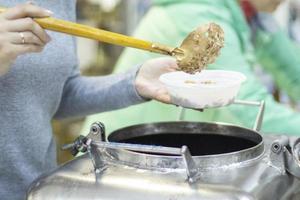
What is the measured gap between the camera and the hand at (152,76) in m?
1.07

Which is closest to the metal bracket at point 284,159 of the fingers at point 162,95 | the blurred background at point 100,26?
the fingers at point 162,95

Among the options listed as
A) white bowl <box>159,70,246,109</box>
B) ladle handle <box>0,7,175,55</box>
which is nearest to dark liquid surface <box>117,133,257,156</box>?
white bowl <box>159,70,246,109</box>

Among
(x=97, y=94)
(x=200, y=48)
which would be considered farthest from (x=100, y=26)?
(x=200, y=48)

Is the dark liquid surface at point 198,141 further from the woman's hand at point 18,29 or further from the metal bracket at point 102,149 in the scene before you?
the woman's hand at point 18,29

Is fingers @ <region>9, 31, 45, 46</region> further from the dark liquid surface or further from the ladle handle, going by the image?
the dark liquid surface

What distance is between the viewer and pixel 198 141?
1007mm

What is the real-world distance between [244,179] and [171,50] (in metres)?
0.27

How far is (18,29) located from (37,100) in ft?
0.77

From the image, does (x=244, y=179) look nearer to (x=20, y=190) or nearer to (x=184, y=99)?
(x=184, y=99)

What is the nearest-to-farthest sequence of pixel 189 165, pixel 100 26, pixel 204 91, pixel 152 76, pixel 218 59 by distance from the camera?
pixel 189 165 < pixel 204 91 < pixel 152 76 < pixel 218 59 < pixel 100 26

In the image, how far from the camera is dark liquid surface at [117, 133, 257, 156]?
991 millimetres

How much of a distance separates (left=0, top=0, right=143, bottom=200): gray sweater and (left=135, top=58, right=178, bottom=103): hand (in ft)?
0.06

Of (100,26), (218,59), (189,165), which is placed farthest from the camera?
(100,26)

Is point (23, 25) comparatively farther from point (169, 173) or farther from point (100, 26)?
point (100, 26)
